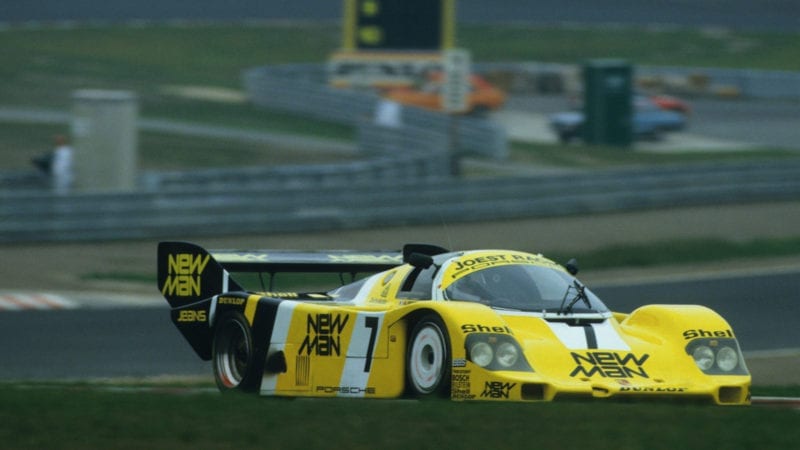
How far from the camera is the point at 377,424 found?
7.77 m

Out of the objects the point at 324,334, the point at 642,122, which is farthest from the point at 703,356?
the point at 642,122

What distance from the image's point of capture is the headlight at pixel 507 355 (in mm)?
8891

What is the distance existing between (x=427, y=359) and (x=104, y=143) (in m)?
15.7

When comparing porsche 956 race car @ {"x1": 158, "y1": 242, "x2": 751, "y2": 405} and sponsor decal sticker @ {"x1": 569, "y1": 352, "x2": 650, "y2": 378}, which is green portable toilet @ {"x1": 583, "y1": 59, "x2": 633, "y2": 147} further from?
sponsor decal sticker @ {"x1": 569, "y1": 352, "x2": 650, "y2": 378}

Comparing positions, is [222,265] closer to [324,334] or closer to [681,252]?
[324,334]

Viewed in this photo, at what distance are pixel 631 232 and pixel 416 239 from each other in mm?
3448

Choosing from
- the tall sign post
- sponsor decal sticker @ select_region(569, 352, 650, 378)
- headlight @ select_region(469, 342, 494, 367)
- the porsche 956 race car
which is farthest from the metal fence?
headlight @ select_region(469, 342, 494, 367)

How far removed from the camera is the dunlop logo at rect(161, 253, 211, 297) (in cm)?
1149

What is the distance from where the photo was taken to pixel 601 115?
3681 cm

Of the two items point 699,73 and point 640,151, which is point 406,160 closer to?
point 640,151

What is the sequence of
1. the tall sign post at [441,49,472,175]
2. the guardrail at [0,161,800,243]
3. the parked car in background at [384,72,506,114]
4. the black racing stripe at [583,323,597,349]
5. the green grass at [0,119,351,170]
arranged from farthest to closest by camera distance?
1. the parked car in background at [384,72,506,114]
2. the green grass at [0,119,351,170]
3. the tall sign post at [441,49,472,175]
4. the guardrail at [0,161,800,243]
5. the black racing stripe at [583,323,597,349]

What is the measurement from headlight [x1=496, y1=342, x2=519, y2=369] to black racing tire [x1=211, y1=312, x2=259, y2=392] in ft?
7.61

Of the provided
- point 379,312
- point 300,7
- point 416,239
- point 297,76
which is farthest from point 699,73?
point 379,312

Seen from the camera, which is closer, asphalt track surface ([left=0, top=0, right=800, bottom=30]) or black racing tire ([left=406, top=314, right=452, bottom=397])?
black racing tire ([left=406, top=314, right=452, bottom=397])
